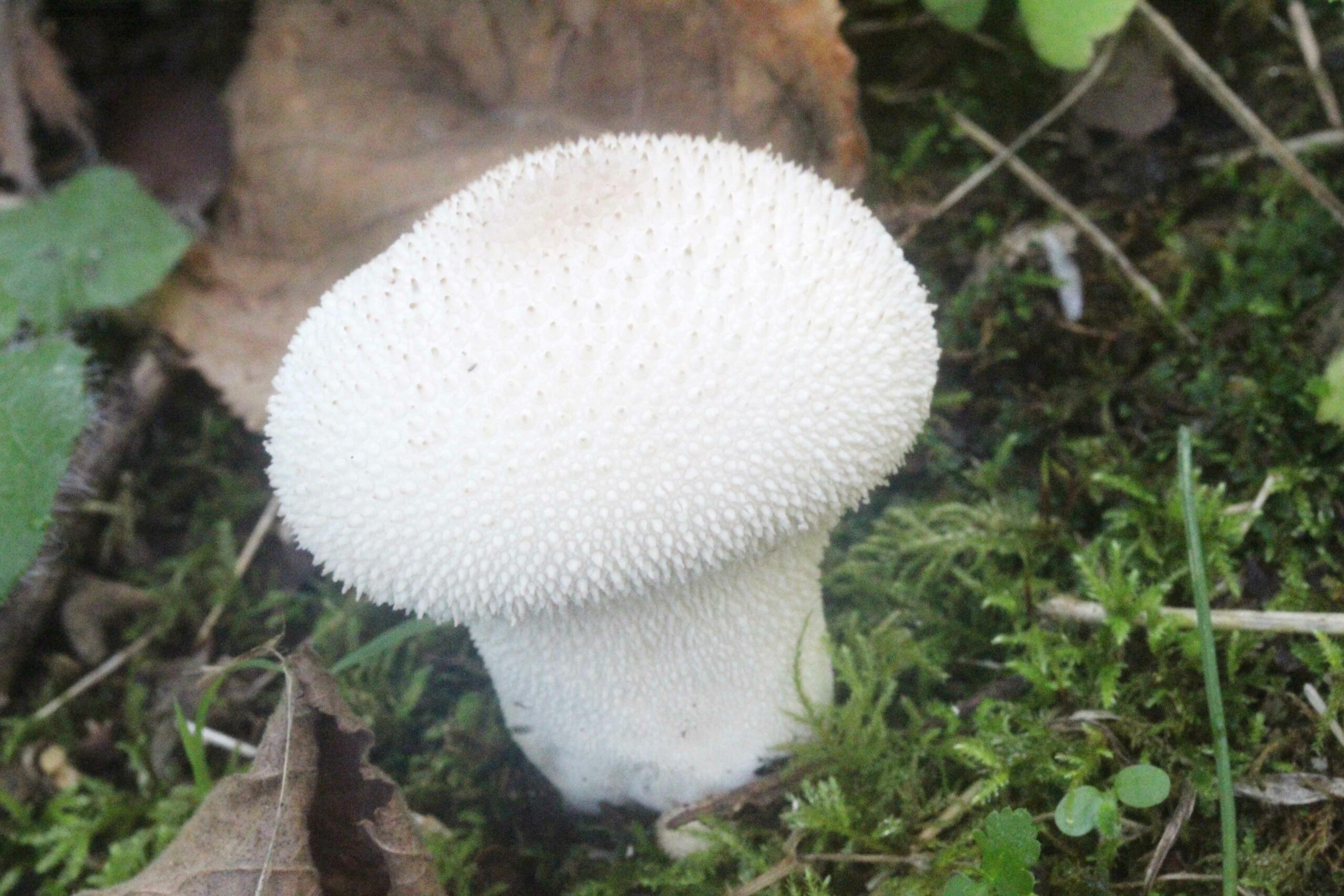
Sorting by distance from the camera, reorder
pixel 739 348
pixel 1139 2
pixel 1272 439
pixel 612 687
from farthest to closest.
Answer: pixel 1139 2
pixel 1272 439
pixel 612 687
pixel 739 348

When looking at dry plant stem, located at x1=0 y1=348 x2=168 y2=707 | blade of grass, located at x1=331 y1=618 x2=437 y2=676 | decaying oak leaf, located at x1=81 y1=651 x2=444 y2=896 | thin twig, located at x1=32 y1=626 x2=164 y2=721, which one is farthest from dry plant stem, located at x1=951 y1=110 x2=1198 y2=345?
thin twig, located at x1=32 y1=626 x2=164 y2=721

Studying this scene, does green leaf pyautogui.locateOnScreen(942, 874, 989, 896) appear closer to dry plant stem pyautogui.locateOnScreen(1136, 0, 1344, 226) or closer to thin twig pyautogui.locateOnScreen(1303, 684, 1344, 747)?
thin twig pyautogui.locateOnScreen(1303, 684, 1344, 747)

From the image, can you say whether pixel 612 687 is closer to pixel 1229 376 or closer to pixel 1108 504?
pixel 1108 504

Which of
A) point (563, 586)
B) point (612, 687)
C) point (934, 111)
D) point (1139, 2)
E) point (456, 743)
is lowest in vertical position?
point (456, 743)

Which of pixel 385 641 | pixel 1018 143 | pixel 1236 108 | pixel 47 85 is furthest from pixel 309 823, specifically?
pixel 47 85

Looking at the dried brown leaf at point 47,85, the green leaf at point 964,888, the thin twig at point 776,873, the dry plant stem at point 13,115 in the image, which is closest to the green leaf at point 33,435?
the dry plant stem at point 13,115

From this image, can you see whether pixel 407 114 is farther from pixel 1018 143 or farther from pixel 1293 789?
pixel 1293 789

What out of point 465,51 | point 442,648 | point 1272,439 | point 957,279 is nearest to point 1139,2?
point 957,279
